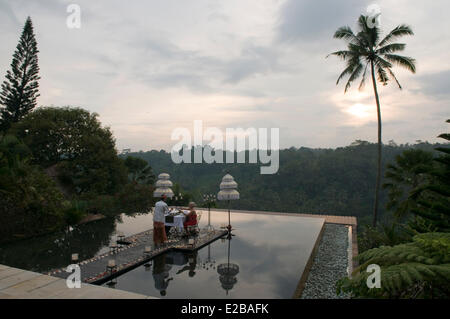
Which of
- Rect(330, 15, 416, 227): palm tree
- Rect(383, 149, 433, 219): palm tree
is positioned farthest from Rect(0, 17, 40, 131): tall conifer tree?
Rect(383, 149, 433, 219): palm tree

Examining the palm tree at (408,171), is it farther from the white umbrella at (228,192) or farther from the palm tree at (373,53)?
the white umbrella at (228,192)

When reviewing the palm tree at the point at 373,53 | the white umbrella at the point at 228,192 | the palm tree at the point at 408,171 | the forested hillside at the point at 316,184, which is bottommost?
the forested hillside at the point at 316,184

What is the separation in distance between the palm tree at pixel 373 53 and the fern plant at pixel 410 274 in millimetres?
9012

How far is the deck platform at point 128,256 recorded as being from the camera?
516 cm

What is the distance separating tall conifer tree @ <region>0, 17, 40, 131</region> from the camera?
19.0m

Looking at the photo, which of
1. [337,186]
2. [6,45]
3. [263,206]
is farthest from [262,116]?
[337,186]

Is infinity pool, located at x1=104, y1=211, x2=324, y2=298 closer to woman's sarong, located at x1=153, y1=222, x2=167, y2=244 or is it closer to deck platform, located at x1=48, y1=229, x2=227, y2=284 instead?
deck platform, located at x1=48, y1=229, x2=227, y2=284

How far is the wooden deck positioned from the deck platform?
2.10 feet

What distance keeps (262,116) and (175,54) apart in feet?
20.7

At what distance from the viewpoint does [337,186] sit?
37.4 meters

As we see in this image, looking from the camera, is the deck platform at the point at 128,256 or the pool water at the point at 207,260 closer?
the pool water at the point at 207,260

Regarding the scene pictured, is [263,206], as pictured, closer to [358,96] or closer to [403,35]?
[358,96]

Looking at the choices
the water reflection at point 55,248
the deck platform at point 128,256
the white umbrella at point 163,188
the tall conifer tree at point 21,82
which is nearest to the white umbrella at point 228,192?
the deck platform at point 128,256

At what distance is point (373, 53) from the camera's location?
453 inches
